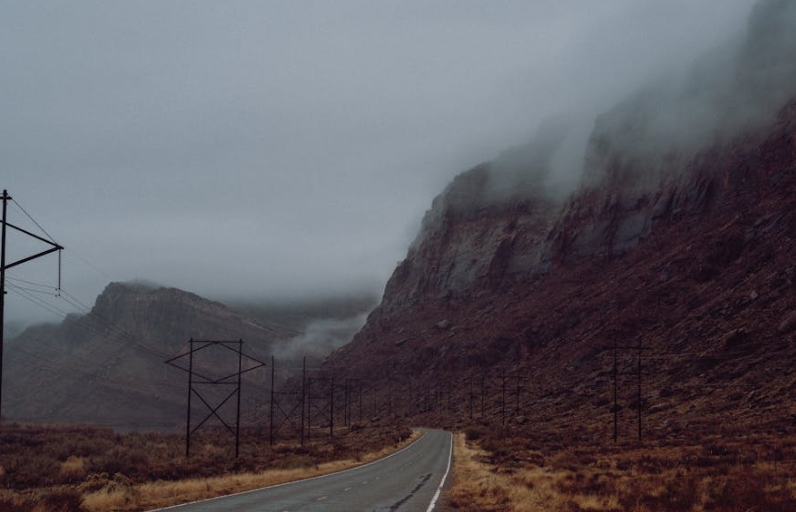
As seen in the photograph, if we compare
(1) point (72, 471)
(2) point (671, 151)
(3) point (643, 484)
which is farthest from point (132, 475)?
(2) point (671, 151)

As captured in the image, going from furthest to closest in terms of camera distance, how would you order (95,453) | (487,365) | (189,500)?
1. (487,365)
2. (95,453)
3. (189,500)

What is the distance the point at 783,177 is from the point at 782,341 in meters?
44.1

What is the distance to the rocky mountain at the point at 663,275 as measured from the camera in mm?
87375

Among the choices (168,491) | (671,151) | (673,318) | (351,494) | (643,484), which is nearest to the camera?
(643,484)

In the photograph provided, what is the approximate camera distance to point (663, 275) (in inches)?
4756

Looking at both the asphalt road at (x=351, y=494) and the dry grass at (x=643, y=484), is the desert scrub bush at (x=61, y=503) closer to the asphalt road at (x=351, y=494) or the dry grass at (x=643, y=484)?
the asphalt road at (x=351, y=494)

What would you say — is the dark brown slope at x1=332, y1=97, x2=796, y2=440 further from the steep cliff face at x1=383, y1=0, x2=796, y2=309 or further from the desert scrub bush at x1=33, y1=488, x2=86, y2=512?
the desert scrub bush at x1=33, y1=488, x2=86, y2=512

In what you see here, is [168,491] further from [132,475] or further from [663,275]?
[663,275]

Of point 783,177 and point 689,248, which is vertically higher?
point 783,177

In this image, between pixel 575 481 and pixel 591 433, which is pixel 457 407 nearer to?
pixel 591 433

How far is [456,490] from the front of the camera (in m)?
28.5

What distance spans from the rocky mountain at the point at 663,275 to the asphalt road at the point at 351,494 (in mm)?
33503

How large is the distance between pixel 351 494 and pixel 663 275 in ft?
342

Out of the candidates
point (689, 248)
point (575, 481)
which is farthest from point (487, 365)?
point (575, 481)
